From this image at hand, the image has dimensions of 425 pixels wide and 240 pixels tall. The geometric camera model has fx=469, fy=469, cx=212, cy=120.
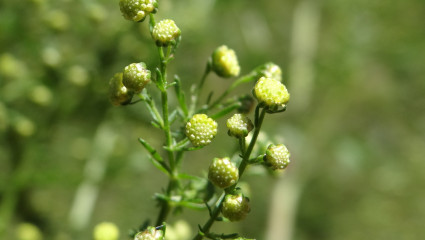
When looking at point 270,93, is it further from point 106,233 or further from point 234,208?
point 106,233

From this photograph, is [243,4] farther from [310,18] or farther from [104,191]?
[104,191]

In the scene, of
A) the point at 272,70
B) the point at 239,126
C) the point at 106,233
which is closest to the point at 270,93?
the point at 239,126

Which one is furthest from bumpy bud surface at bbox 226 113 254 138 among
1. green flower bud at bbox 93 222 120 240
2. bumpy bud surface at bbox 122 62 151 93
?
green flower bud at bbox 93 222 120 240

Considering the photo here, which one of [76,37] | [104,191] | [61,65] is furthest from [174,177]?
[104,191]

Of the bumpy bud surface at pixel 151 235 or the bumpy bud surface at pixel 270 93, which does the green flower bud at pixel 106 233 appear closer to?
the bumpy bud surface at pixel 151 235

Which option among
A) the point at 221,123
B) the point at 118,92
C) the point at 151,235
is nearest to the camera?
the point at 151,235
